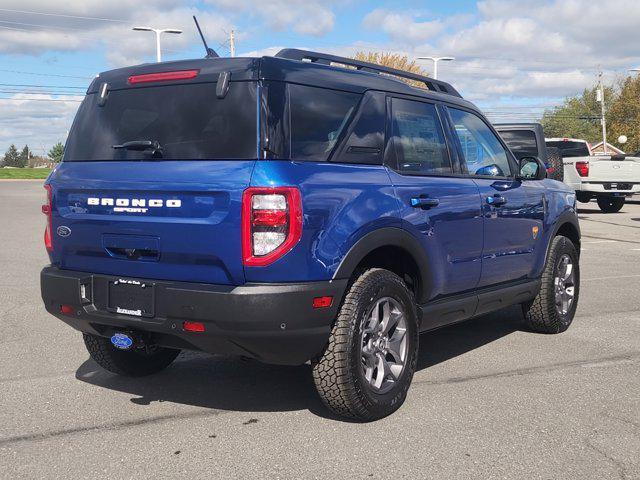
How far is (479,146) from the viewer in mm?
5402

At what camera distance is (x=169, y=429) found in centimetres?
395

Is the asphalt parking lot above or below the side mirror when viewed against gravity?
below

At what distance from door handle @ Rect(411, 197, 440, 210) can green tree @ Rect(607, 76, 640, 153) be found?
225 feet

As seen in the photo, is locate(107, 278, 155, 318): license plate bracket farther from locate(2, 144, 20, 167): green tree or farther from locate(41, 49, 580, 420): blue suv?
locate(2, 144, 20, 167): green tree

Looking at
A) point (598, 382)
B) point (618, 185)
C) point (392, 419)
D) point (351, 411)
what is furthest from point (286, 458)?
point (618, 185)

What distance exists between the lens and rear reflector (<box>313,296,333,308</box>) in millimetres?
3672

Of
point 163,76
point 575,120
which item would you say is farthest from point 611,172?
point 575,120

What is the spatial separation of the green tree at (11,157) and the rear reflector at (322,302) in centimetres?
18221

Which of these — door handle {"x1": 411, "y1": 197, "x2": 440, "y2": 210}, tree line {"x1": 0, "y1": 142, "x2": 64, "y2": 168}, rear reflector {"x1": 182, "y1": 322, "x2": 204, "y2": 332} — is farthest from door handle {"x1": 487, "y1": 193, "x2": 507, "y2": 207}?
tree line {"x1": 0, "y1": 142, "x2": 64, "y2": 168}

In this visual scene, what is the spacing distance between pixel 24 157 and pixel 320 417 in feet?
613

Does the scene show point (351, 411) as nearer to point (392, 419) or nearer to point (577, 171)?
point (392, 419)

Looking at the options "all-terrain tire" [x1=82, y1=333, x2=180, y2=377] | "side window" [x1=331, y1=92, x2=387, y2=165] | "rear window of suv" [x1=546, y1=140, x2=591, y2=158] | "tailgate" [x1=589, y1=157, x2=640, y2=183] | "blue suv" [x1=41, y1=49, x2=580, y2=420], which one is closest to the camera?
"blue suv" [x1=41, y1=49, x2=580, y2=420]

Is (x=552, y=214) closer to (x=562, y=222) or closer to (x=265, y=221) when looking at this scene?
(x=562, y=222)

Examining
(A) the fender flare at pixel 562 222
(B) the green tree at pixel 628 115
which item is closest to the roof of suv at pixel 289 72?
(A) the fender flare at pixel 562 222
